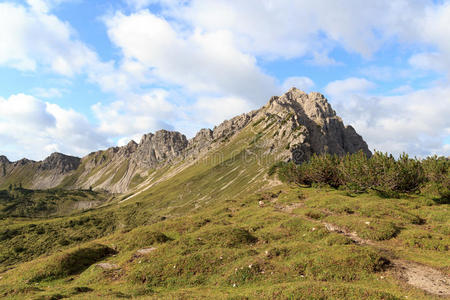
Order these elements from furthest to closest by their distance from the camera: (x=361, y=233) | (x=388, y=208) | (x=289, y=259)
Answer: (x=388, y=208) → (x=361, y=233) → (x=289, y=259)

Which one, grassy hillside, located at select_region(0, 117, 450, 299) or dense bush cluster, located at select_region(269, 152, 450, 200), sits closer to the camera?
grassy hillside, located at select_region(0, 117, 450, 299)

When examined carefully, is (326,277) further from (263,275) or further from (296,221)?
(296,221)

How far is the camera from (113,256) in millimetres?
34062

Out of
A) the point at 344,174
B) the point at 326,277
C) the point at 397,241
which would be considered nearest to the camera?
the point at 326,277

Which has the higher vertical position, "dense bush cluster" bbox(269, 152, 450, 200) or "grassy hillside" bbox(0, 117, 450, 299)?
"dense bush cluster" bbox(269, 152, 450, 200)

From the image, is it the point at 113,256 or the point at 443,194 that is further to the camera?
the point at 443,194

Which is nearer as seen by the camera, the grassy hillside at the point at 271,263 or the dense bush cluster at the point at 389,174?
the grassy hillside at the point at 271,263

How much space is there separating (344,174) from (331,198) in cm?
2497

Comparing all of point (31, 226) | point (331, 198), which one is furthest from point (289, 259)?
point (31, 226)

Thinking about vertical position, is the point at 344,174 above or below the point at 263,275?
above

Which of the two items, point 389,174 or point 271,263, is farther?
point 389,174

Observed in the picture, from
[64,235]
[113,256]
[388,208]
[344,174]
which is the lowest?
[64,235]

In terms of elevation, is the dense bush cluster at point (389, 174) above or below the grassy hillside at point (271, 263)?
above

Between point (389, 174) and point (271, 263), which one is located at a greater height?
point (389, 174)
